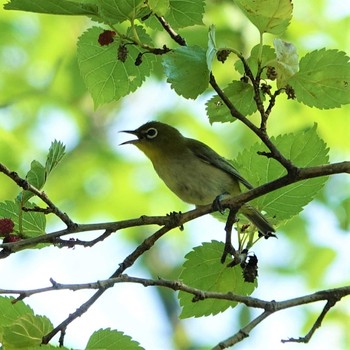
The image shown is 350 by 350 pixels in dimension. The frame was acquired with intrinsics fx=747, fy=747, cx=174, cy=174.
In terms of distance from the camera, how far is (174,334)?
409 inches

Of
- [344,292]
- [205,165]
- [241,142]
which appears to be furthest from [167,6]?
[241,142]

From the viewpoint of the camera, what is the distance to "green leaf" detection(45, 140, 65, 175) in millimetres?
2809

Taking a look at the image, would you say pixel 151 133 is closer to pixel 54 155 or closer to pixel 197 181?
pixel 197 181

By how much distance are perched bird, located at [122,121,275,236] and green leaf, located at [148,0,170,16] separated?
6.76ft

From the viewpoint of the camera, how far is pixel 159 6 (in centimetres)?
256

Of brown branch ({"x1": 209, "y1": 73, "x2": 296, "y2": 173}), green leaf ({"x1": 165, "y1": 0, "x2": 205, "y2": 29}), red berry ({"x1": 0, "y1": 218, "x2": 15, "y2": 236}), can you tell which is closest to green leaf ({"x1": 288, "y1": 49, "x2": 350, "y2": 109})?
brown branch ({"x1": 209, "y1": 73, "x2": 296, "y2": 173})

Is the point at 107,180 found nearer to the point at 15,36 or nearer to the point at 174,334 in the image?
the point at 15,36

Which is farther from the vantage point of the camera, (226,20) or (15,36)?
(15,36)

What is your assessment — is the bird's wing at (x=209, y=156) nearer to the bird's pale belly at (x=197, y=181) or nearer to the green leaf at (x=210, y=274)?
the bird's pale belly at (x=197, y=181)

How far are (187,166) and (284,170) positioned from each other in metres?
1.78

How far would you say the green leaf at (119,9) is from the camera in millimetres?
2549

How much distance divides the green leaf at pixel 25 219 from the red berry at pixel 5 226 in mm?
53

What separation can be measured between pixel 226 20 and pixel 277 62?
509 cm

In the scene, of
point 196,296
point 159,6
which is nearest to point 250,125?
point 159,6
